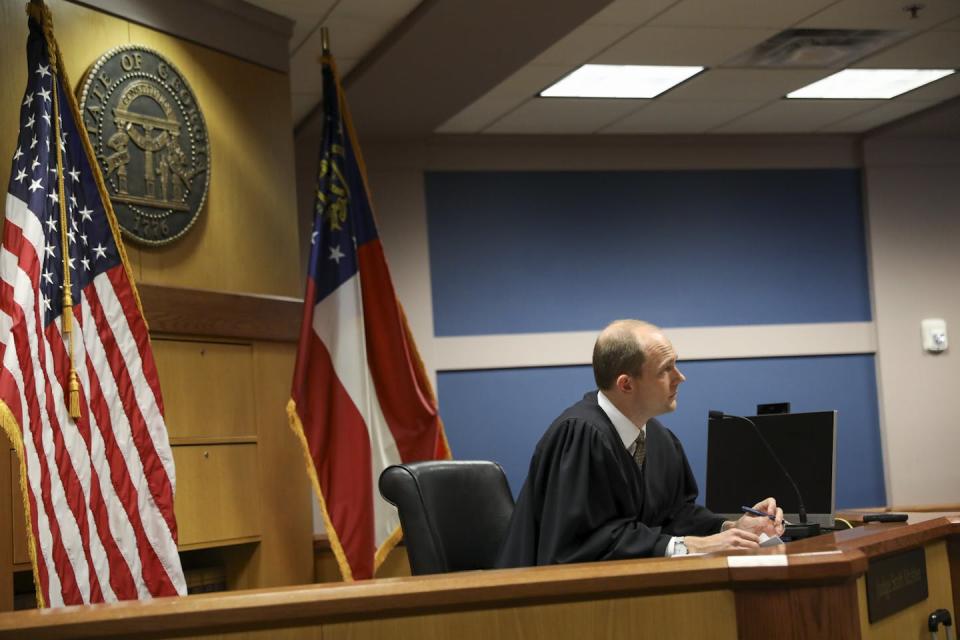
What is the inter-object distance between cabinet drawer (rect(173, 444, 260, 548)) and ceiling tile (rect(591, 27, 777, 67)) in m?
2.57

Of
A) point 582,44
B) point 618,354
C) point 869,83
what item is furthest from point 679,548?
point 869,83

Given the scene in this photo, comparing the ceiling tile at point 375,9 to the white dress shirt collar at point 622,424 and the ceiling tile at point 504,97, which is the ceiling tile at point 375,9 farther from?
the white dress shirt collar at point 622,424

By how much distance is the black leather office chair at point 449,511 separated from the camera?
314cm

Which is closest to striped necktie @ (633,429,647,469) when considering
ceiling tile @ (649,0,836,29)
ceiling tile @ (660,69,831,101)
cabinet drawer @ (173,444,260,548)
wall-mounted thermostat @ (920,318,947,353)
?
cabinet drawer @ (173,444,260,548)

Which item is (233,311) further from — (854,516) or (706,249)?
(706,249)

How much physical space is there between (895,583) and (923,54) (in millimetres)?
4308

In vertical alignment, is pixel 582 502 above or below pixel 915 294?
below

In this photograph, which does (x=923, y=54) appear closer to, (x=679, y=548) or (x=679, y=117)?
(x=679, y=117)

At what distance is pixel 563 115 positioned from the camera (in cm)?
677

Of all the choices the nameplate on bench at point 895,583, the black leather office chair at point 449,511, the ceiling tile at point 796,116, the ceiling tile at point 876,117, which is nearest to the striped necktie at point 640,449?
the black leather office chair at point 449,511

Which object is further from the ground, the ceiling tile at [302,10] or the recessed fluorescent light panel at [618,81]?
the ceiling tile at [302,10]

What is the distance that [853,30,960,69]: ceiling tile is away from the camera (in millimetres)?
5738

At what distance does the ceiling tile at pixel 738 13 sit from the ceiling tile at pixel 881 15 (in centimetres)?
10

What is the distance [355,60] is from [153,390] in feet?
8.13
